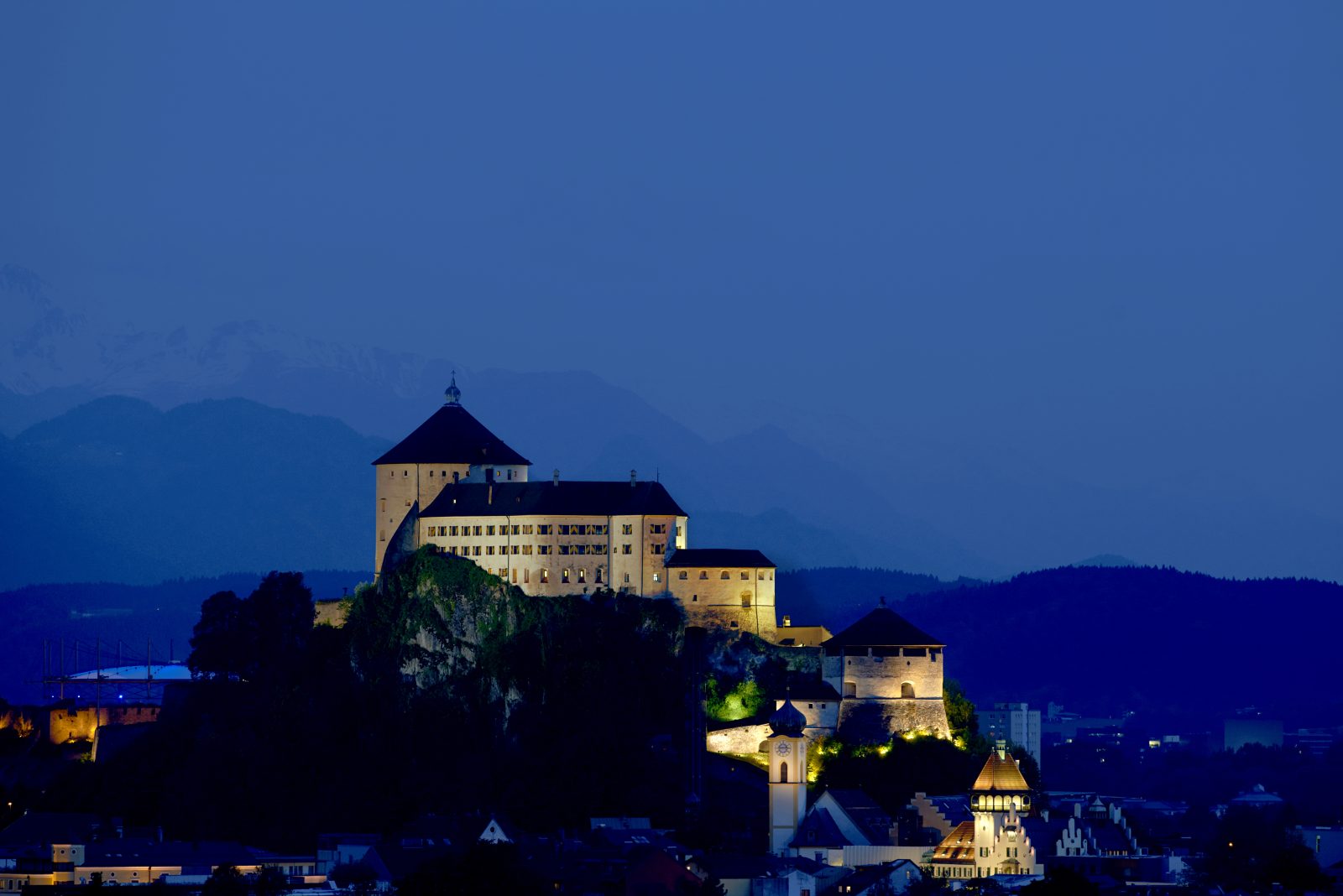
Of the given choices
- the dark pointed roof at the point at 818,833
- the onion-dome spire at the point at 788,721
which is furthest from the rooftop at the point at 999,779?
the onion-dome spire at the point at 788,721

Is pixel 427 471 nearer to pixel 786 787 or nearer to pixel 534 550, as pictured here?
pixel 534 550

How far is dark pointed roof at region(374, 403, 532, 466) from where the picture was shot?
11344cm

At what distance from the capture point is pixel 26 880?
95062 mm

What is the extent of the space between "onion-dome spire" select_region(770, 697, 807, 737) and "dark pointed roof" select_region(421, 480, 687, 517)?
33.9ft

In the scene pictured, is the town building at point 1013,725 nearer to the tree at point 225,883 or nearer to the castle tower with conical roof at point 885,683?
the castle tower with conical roof at point 885,683

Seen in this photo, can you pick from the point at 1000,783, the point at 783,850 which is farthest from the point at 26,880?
the point at 1000,783

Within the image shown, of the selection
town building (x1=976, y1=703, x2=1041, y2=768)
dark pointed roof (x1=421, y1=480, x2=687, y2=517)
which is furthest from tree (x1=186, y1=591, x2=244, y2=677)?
town building (x1=976, y1=703, x2=1041, y2=768)

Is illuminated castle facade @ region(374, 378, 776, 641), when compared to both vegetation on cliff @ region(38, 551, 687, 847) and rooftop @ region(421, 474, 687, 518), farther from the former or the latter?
vegetation on cliff @ region(38, 551, 687, 847)

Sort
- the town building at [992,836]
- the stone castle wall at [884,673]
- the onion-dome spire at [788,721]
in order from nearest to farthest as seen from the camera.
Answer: the town building at [992,836] < the onion-dome spire at [788,721] < the stone castle wall at [884,673]

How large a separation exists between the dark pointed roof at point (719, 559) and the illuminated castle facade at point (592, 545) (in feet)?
0.10

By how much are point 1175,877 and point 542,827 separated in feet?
68.2

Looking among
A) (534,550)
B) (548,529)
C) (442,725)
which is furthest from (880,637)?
(442,725)

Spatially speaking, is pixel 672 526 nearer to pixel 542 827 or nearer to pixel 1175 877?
pixel 542 827

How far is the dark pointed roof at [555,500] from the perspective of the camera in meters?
109
